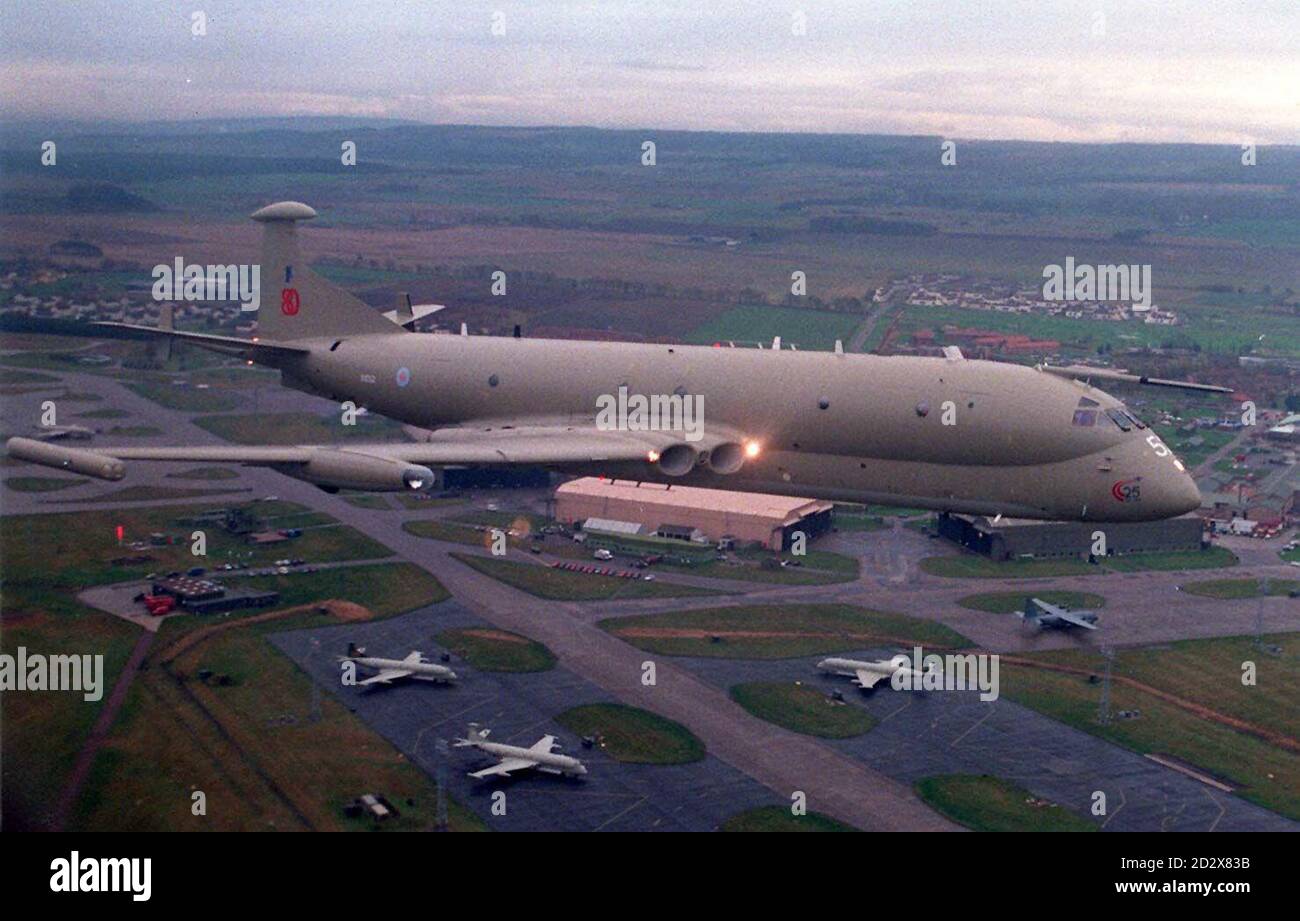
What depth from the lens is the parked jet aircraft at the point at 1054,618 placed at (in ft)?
161

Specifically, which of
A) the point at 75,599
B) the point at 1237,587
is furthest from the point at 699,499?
the point at 75,599

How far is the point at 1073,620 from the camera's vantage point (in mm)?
49156

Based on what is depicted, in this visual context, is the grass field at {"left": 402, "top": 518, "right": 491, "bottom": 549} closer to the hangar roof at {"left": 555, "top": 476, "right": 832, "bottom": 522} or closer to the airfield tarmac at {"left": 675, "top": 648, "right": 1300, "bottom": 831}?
the hangar roof at {"left": 555, "top": 476, "right": 832, "bottom": 522}

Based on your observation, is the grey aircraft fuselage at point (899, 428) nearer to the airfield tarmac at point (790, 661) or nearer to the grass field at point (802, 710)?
the airfield tarmac at point (790, 661)

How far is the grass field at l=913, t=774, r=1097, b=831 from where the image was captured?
35469 mm

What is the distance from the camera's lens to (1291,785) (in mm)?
38500

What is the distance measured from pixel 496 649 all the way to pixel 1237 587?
3407cm

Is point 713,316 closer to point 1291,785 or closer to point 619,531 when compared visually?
point 619,531

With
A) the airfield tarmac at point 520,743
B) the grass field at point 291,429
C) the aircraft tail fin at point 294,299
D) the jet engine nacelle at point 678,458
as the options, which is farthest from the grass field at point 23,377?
the jet engine nacelle at point 678,458

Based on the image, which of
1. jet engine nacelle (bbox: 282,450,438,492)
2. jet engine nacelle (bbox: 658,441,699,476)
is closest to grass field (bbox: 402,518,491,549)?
jet engine nacelle (bbox: 658,441,699,476)

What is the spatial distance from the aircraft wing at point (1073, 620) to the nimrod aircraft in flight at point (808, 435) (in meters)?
21.4

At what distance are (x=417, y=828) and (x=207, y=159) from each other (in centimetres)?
8098

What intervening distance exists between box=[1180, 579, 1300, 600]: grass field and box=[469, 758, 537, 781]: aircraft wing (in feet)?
109

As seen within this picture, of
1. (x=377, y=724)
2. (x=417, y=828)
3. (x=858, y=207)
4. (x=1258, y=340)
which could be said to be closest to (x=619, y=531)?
(x=377, y=724)
